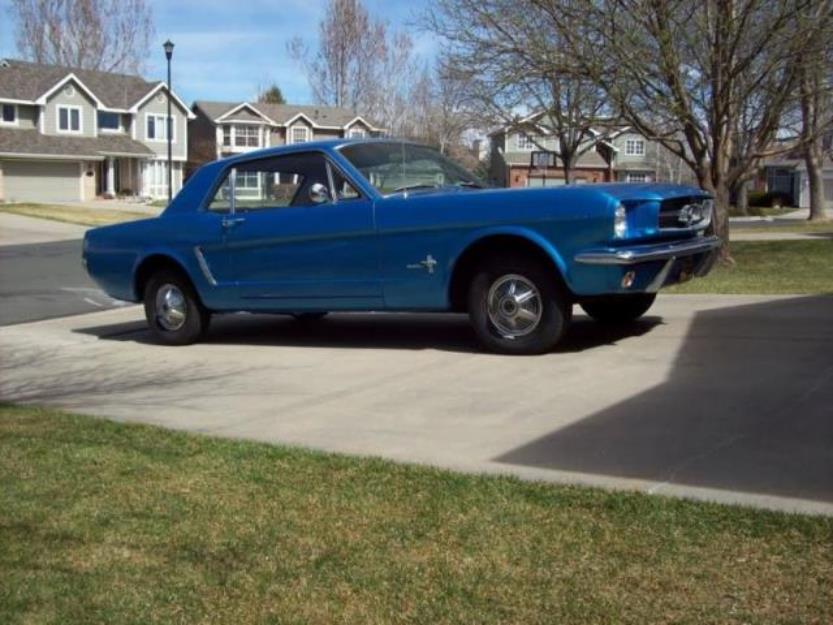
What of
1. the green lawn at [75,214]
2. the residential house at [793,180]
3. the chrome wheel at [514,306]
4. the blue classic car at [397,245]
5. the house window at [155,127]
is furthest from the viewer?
the residential house at [793,180]

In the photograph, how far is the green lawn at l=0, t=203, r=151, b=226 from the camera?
38312mm

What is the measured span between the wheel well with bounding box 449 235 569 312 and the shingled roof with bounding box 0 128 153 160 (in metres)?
51.6

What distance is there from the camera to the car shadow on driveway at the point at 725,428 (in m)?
4.70

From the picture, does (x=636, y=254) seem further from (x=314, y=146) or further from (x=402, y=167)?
(x=314, y=146)

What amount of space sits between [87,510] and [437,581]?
1796mm

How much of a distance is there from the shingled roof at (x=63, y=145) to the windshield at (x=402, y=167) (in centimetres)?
5050

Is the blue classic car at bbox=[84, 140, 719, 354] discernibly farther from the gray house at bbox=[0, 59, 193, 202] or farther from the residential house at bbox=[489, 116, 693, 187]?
the residential house at bbox=[489, 116, 693, 187]

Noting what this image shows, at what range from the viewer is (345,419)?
6.18 m

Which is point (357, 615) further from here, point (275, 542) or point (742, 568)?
point (742, 568)

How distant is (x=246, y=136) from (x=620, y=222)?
69.0 meters

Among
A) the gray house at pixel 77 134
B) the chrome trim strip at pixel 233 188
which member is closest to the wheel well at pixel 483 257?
the chrome trim strip at pixel 233 188

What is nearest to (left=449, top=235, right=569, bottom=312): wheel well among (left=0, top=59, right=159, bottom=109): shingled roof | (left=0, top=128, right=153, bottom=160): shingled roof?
(left=0, top=59, right=159, bottom=109): shingled roof

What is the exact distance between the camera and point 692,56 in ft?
50.9

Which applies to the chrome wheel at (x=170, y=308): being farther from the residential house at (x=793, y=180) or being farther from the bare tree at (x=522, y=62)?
the residential house at (x=793, y=180)
